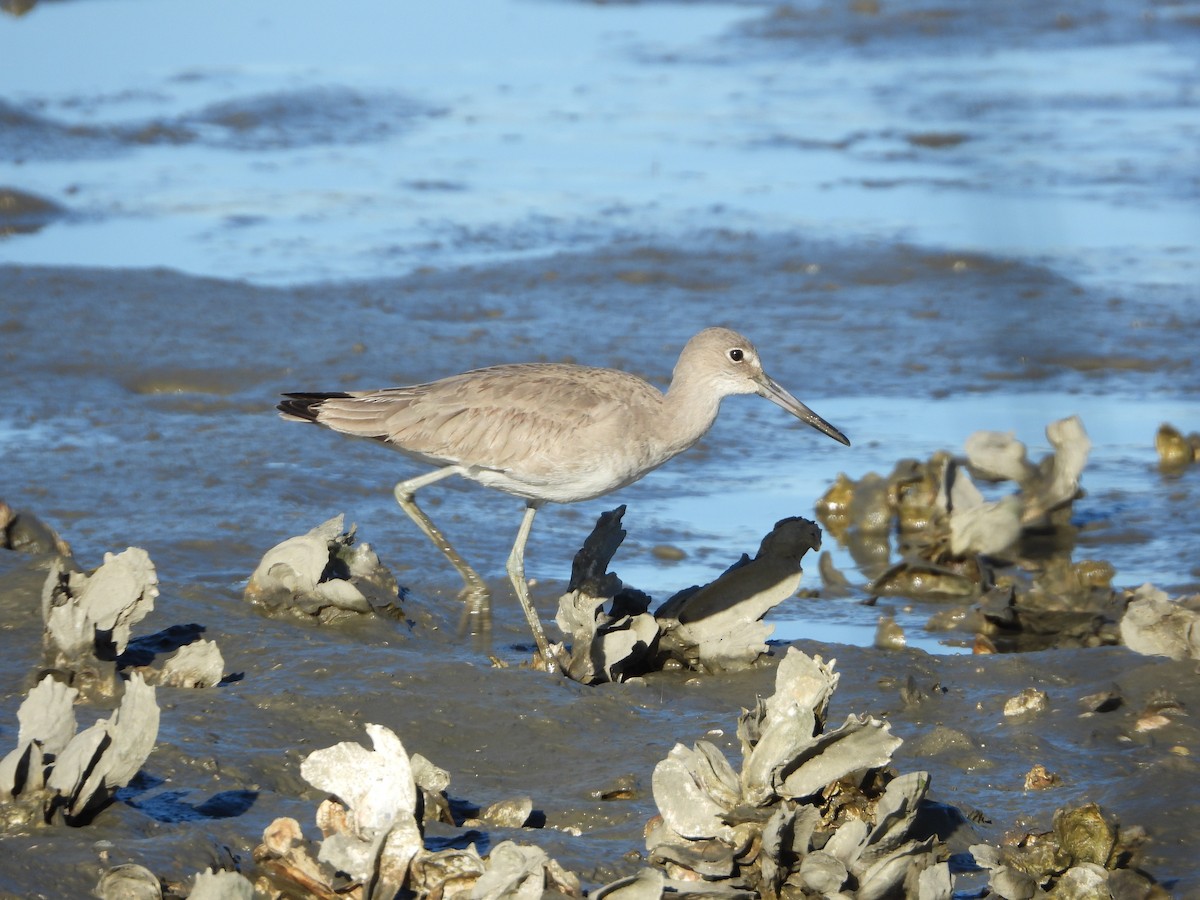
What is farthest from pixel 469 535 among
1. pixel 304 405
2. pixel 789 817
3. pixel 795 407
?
pixel 789 817

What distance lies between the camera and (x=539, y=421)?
18.9ft

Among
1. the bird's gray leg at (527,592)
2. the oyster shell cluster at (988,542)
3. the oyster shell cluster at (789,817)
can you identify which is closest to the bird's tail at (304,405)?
the bird's gray leg at (527,592)

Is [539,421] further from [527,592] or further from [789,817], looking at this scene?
[789,817]

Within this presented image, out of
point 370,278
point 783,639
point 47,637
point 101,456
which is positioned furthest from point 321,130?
point 47,637

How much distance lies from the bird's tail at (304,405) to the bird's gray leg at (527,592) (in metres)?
0.79

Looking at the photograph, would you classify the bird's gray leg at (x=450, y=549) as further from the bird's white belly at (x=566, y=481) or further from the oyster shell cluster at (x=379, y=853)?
the oyster shell cluster at (x=379, y=853)

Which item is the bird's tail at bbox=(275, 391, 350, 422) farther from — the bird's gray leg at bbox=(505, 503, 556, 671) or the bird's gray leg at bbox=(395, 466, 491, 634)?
the bird's gray leg at bbox=(505, 503, 556, 671)

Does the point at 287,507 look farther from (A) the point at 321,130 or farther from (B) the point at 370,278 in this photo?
(A) the point at 321,130

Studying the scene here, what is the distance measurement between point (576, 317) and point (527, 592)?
3887 mm

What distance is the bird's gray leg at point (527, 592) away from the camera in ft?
16.4

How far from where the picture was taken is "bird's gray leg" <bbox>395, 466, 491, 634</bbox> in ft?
19.2

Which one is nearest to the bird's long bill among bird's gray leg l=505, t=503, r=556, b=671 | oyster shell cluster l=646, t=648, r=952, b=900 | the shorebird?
the shorebird

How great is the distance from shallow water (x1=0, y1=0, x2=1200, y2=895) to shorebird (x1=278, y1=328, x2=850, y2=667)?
478 mm

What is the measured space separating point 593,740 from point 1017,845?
3.64 ft
